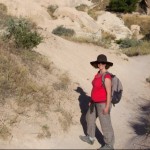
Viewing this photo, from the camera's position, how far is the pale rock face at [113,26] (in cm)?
3240

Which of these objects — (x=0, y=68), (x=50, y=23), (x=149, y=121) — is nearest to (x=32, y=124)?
(x=0, y=68)

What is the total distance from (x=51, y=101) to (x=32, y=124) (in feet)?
4.91

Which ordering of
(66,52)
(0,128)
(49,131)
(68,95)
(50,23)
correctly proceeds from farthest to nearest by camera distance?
1. (50,23)
2. (66,52)
3. (68,95)
4. (49,131)
5. (0,128)

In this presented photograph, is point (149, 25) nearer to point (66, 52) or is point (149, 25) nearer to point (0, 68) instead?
point (66, 52)

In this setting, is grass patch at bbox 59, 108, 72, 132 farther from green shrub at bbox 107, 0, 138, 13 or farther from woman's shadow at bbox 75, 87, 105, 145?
green shrub at bbox 107, 0, 138, 13

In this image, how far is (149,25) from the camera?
3966cm

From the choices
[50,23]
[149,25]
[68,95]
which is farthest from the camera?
[149,25]

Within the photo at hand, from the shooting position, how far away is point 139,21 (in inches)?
1607

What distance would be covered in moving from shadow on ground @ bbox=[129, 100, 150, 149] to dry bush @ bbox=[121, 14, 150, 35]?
2693 centimetres

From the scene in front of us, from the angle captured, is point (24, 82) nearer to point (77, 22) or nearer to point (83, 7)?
point (77, 22)

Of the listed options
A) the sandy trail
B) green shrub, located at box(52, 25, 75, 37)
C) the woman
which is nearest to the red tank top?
the woman

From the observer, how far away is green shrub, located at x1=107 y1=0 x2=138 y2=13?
4281 cm

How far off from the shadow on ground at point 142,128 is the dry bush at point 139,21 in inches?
1060

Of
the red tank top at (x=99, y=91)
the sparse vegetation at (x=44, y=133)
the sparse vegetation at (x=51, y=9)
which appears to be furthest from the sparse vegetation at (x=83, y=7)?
the red tank top at (x=99, y=91)
